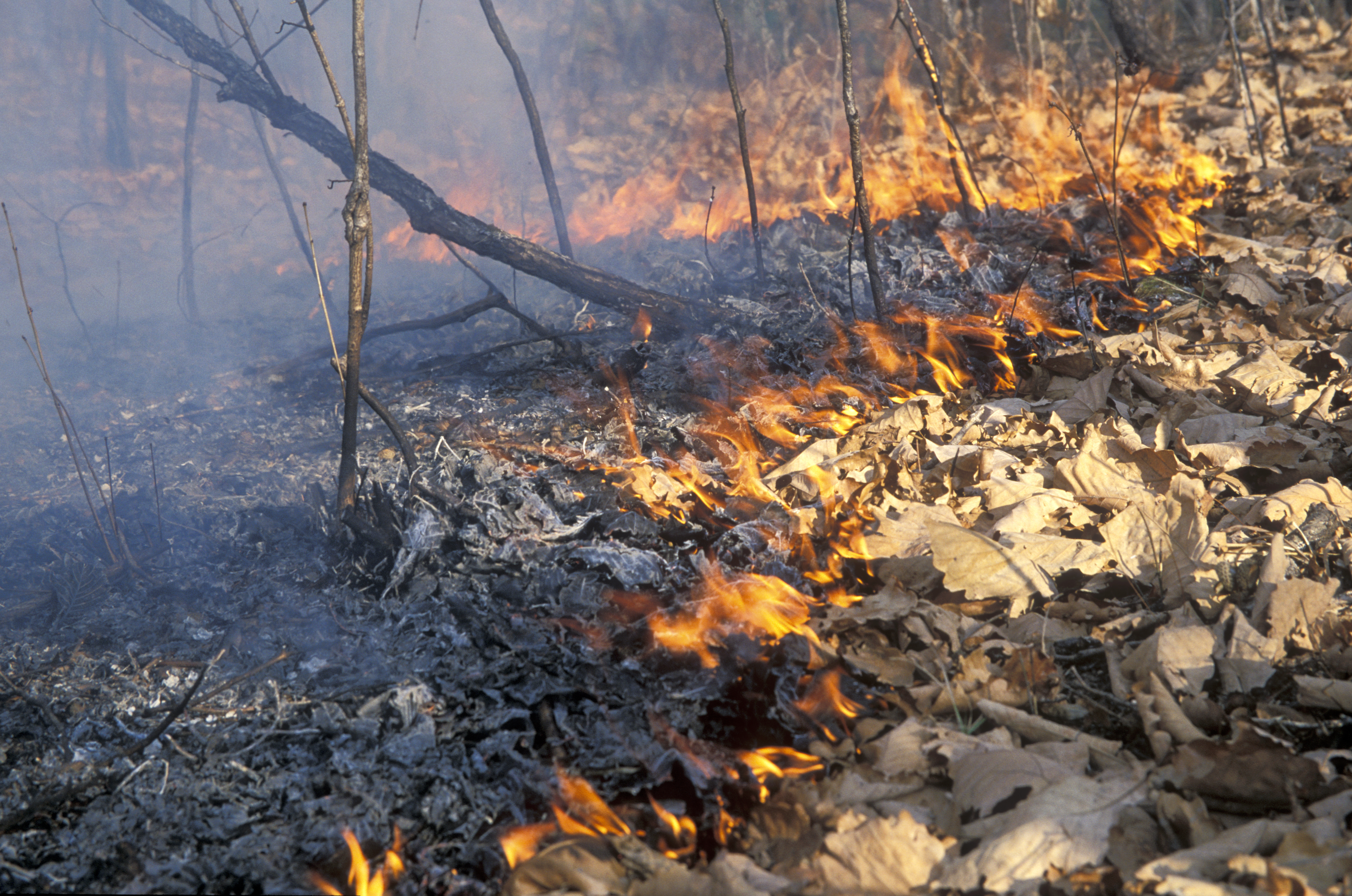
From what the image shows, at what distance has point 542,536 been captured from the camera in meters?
2.69

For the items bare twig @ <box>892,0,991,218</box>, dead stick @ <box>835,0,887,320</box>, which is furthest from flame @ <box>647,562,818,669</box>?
bare twig @ <box>892,0,991,218</box>

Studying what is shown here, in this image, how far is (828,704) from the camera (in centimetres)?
188

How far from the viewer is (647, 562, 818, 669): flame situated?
213 centimetres

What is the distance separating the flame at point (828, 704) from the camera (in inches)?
72.3

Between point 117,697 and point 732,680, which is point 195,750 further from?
point 732,680

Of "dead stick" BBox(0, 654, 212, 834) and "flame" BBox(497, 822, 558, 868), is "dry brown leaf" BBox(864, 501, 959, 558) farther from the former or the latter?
"dead stick" BBox(0, 654, 212, 834)

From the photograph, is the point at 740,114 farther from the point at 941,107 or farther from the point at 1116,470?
the point at 1116,470

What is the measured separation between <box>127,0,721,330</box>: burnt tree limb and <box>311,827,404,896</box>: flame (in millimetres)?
3783

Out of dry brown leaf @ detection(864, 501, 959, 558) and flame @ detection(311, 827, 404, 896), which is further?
dry brown leaf @ detection(864, 501, 959, 558)

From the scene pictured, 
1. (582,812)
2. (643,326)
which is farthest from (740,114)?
(582,812)

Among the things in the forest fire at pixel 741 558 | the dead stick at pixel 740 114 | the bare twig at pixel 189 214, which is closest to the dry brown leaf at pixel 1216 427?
the forest fire at pixel 741 558

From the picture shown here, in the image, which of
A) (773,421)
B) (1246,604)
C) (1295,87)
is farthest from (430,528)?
(1295,87)

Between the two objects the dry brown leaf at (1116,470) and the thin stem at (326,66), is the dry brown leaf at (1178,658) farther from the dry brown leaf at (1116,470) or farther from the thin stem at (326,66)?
the thin stem at (326,66)

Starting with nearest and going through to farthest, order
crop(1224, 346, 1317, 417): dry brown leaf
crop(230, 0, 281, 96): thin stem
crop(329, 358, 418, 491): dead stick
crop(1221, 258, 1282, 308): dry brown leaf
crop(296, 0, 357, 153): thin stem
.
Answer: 1. crop(296, 0, 357, 153): thin stem
2. crop(1224, 346, 1317, 417): dry brown leaf
3. crop(329, 358, 418, 491): dead stick
4. crop(1221, 258, 1282, 308): dry brown leaf
5. crop(230, 0, 281, 96): thin stem
